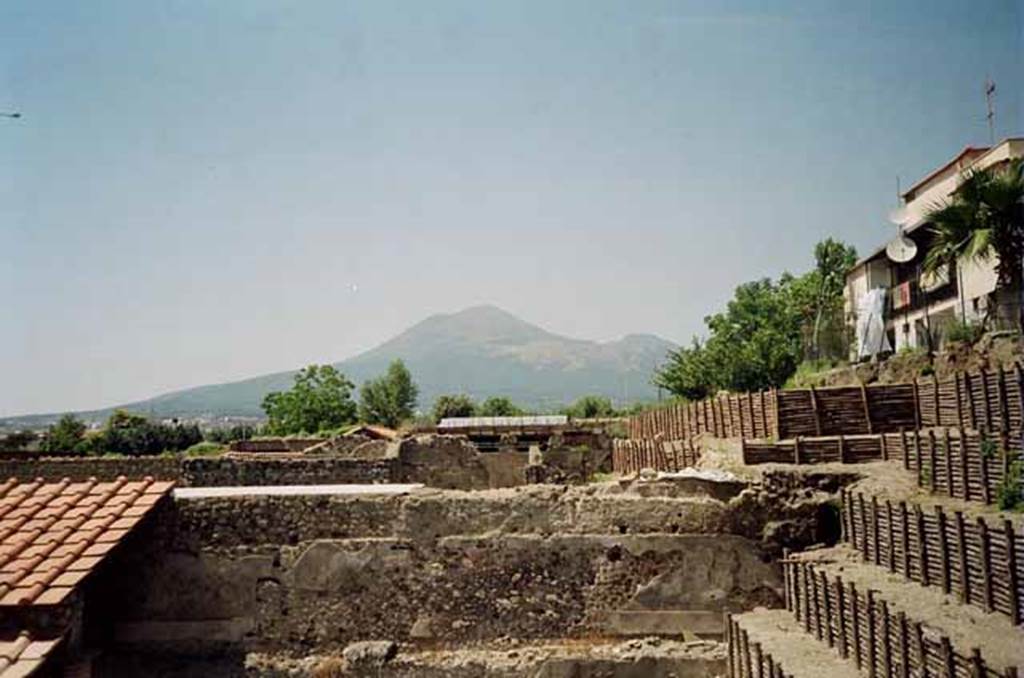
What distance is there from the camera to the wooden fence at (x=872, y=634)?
7.99m

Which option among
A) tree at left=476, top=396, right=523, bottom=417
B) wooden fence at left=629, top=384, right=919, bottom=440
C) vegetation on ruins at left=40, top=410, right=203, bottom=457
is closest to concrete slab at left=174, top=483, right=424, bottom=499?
wooden fence at left=629, top=384, right=919, bottom=440

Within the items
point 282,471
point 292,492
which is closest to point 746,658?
point 292,492

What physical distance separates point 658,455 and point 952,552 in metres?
17.2

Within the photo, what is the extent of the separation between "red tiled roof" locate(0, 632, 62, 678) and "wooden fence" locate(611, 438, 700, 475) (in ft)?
52.3

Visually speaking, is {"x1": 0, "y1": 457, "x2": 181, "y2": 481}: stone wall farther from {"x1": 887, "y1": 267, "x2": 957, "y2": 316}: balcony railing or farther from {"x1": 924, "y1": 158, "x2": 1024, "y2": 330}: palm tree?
{"x1": 887, "y1": 267, "x2": 957, "y2": 316}: balcony railing

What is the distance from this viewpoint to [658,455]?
2712 cm

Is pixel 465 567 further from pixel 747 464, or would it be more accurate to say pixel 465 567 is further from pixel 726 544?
pixel 747 464

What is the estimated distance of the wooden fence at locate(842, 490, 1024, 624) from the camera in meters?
8.79

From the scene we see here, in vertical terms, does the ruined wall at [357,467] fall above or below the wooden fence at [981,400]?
below

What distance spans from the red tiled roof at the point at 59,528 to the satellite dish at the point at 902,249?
28158 mm

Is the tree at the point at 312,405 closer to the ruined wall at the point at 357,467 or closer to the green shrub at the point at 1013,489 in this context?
the ruined wall at the point at 357,467

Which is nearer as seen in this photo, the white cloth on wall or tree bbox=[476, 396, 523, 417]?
the white cloth on wall

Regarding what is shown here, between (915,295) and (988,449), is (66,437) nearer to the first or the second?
(915,295)

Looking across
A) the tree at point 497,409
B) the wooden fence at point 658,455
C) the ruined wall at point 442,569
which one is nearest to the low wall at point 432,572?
the ruined wall at point 442,569
